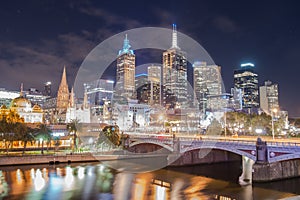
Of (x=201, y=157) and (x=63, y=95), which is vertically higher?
(x=63, y=95)

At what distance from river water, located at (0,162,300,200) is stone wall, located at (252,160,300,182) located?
947 mm

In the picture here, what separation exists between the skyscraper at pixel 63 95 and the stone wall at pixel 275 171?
124087 millimetres

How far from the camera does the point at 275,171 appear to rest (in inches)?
1532

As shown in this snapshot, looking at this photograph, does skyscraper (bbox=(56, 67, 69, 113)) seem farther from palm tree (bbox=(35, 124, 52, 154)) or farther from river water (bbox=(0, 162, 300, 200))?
river water (bbox=(0, 162, 300, 200))

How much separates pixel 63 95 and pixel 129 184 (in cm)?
12452

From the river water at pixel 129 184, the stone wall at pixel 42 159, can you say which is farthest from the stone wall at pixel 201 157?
the stone wall at pixel 42 159

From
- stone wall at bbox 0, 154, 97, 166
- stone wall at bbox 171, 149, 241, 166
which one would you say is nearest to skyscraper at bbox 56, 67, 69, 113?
stone wall at bbox 0, 154, 97, 166

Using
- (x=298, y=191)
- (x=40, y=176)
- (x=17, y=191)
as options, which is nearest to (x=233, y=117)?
(x=298, y=191)

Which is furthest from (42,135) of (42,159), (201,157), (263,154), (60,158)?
(263,154)

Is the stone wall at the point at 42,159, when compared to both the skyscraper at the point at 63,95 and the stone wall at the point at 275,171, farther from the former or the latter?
the skyscraper at the point at 63,95

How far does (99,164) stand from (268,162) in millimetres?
31518

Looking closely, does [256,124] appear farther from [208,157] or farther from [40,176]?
[40,176]

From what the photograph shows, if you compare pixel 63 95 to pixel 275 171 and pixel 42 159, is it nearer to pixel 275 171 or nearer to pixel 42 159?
Answer: pixel 42 159

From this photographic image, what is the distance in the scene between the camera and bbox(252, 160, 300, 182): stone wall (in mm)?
37844
